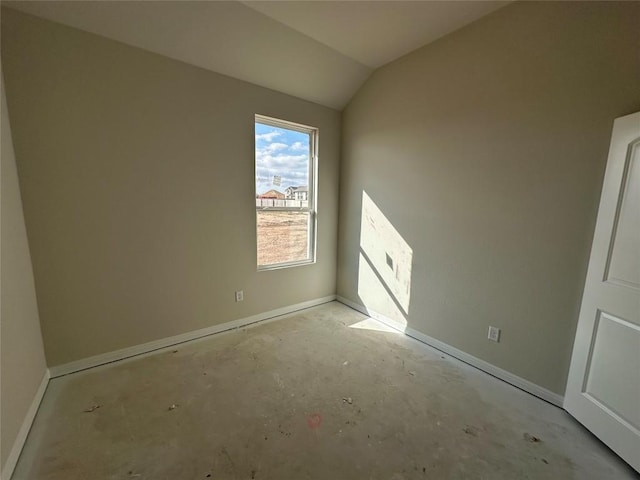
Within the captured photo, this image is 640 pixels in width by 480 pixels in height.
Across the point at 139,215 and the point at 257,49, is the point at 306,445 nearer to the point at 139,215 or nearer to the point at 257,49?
the point at 139,215

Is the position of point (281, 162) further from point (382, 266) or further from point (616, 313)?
point (616, 313)

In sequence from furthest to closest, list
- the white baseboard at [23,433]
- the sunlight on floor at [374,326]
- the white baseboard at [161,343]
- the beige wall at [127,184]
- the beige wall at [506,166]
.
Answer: the sunlight on floor at [374,326] → the white baseboard at [161,343] → the beige wall at [127,184] → the beige wall at [506,166] → the white baseboard at [23,433]

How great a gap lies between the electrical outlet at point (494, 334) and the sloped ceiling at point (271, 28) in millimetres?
2455

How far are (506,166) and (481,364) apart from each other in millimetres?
1636

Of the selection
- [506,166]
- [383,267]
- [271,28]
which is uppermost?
[271,28]

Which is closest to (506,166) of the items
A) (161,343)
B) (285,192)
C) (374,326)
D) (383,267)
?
(383,267)

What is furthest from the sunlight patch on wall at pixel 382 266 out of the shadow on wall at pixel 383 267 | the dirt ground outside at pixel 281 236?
the dirt ground outside at pixel 281 236

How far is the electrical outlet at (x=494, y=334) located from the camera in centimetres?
214

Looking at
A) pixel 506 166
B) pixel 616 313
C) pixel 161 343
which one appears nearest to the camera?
pixel 616 313

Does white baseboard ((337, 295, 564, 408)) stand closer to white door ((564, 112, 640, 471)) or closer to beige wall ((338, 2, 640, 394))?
beige wall ((338, 2, 640, 394))

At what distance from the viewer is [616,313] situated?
1478mm

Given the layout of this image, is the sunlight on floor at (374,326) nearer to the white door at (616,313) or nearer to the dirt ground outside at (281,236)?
the dirt ground outside at (281,236)

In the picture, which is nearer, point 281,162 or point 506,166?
point 506,166

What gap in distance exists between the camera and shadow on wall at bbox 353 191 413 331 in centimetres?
281
